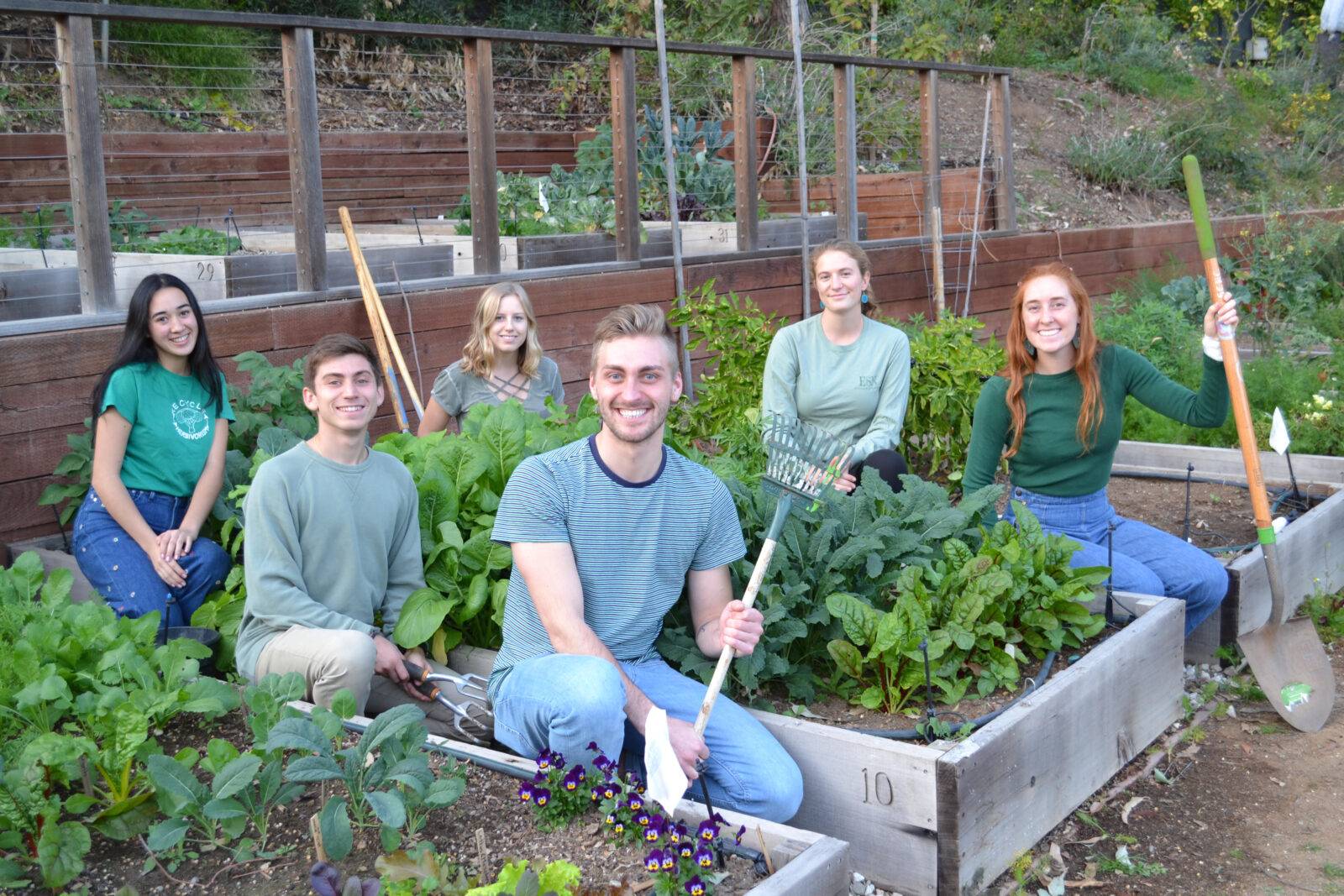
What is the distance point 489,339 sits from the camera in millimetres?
4473

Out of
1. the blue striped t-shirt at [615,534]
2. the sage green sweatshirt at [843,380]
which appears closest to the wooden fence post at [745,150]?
the sage green sweatshirt at [843,380]

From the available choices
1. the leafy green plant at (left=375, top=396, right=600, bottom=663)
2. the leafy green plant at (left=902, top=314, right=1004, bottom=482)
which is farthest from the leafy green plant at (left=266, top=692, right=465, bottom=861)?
the leafy green plant at (left=902, top=314, right=1004, bottom=482)

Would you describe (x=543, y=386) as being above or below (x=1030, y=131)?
below

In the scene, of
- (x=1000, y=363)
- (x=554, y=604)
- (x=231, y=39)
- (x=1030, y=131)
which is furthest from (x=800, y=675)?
(x=1030, y=131)

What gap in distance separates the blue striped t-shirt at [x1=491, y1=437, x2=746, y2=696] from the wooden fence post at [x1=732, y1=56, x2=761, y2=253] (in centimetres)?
440

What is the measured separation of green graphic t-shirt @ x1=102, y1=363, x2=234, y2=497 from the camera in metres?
3.86

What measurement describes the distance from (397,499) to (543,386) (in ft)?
5.10

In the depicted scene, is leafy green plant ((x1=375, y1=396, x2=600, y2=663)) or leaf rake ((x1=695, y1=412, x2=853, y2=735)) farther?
leafy green plant ((x1=375, y1=396, x2=600, y2=663))

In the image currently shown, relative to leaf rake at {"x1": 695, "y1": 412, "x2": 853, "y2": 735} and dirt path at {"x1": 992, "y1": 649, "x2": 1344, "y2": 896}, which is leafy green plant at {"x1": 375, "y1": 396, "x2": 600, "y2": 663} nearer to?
leaf rake at {"x1": 695, "y1": 412, "x2": 853, "y2": 735}

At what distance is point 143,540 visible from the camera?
12.5 feet

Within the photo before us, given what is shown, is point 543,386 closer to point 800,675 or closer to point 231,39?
point 800,675

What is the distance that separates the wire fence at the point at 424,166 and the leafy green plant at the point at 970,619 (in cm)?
316

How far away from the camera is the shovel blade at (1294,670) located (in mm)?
3551

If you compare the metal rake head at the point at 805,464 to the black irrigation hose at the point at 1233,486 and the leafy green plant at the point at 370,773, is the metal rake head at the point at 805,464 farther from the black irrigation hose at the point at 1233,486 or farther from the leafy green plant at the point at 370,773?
the black irrigation hose at the point at 1233,486
